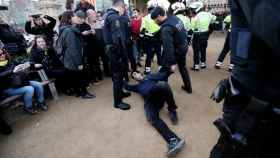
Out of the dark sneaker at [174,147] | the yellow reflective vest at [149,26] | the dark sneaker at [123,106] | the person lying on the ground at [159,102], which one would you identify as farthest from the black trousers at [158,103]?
the yellow reflective vest at [149,26]

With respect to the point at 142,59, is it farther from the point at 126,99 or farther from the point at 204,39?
the point at 126,99

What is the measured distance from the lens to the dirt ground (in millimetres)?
3486

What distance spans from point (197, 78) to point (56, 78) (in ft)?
10.6

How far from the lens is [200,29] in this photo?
22.1 feet

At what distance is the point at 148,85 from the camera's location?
4.49 m

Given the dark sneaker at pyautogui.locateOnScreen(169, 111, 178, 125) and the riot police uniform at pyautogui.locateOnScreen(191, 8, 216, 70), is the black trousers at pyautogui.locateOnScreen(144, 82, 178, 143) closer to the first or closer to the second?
the dark sneaker at pyautogui.locateOnScreen(169, 111, 178, 125)

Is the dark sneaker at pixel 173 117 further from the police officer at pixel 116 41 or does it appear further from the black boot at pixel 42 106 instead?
the black boot at pixel 42 106

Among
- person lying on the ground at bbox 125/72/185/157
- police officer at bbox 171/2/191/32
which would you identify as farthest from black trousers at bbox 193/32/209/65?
person lying on the ground at bbox 125/72/185/157

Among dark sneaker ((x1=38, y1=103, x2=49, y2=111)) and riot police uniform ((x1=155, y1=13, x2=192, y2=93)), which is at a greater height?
riot police uniform ((x1=155, y1=13, x2=192, y2=93))

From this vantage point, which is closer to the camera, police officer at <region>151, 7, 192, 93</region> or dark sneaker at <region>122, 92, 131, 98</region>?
police officer at <region>151, 7, 192, 93</region>

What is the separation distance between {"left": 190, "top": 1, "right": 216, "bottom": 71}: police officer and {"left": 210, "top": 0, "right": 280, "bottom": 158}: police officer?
5294mm

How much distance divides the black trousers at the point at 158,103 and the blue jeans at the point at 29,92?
6.55ft

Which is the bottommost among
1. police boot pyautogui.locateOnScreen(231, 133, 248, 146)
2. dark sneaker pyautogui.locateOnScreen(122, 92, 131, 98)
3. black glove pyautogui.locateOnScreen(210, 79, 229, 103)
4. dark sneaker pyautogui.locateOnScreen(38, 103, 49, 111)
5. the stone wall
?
dark sneaker pyautogui.locateOnScreen(38, 103, 49, 111)

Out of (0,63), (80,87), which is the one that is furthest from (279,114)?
(80,87)
